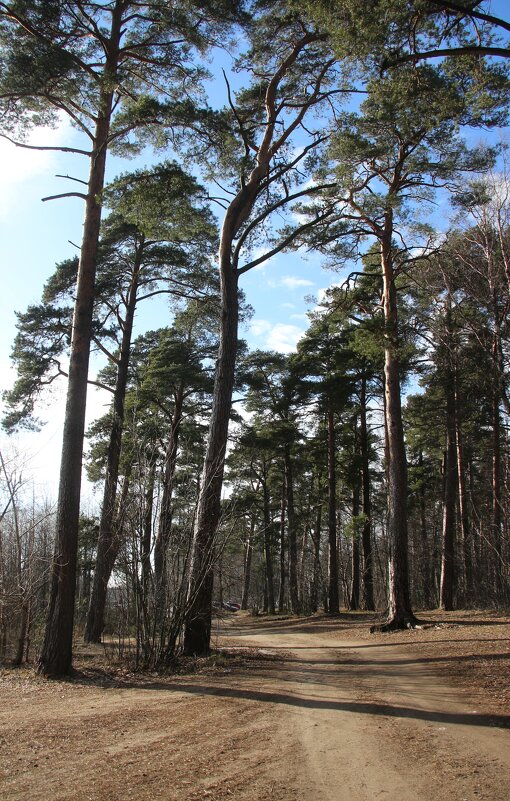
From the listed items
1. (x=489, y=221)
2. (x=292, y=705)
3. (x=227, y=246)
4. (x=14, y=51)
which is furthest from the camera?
(x=227, y=246)

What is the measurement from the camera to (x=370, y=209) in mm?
13320

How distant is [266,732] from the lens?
4594 mm

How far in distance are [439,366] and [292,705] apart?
43.2 ft

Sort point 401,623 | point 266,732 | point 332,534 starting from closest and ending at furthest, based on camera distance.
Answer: point 266,732
point 401,623
point 332,534

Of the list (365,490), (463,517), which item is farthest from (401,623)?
(463,517)

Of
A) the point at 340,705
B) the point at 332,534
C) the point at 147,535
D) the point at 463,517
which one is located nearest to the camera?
the point at 340,705

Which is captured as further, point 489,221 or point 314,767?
point 489,221

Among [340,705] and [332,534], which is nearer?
[340,705]

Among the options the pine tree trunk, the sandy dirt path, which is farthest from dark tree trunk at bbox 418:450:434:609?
the sandy dirt path

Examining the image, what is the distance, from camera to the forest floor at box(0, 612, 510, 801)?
3447 millimetres

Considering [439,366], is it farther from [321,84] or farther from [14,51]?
[14,51]

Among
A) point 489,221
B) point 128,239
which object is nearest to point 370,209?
point 489,221

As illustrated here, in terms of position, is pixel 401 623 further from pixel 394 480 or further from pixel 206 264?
pixel 206 264

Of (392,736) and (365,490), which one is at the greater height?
(365,490)
